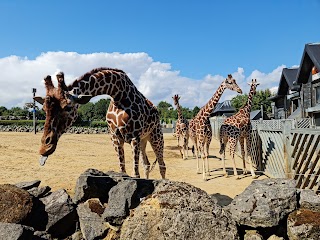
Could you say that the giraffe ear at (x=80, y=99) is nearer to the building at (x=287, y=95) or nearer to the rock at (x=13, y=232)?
the rock at (x=13, y=232)

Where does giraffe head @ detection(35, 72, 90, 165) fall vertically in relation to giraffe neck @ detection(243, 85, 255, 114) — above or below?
→ below

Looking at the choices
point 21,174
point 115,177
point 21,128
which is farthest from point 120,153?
point 21,128

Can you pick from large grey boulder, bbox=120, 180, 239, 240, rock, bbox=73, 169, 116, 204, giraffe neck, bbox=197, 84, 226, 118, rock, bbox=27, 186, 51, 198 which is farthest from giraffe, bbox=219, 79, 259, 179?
rock, bbox=27, 186, 51, 198

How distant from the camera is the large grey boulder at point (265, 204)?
3.87 meters

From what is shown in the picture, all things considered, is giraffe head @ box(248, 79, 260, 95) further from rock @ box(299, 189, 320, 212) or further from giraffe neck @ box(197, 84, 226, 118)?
rock @ box(299, 189, 320, 212)

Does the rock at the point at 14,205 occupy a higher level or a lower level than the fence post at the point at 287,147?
lower

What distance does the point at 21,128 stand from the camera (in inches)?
1486

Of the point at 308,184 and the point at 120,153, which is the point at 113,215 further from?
the point at 308,184

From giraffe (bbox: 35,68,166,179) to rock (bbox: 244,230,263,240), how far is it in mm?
2215

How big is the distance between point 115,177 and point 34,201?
4.15 feet

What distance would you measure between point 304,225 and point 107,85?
336 cm

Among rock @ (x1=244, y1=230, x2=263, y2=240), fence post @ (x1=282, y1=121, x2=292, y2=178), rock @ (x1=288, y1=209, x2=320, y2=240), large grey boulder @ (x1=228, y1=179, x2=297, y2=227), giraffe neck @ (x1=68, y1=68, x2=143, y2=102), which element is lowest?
rock @ (x1=244, y1=230, x2=263, y2=240)

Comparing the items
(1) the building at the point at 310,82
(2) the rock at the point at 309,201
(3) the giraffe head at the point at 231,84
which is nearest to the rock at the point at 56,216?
(2) the rock at the point at 309,201

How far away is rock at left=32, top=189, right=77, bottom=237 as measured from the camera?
4.28 m
